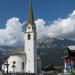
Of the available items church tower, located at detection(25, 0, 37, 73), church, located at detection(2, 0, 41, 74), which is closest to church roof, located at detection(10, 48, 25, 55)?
church, located at detection(2, 0, 41, 74)

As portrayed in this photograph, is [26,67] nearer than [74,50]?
No

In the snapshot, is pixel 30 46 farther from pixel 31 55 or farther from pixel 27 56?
pixel 27 56

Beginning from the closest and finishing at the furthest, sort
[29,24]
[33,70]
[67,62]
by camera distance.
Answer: [67,62]
[33,70]
[29,24]

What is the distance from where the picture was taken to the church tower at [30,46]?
5418 inches

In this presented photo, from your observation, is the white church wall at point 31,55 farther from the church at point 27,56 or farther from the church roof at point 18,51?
the church roof at point 18,51

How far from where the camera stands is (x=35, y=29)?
146m

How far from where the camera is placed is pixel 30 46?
5566 inches

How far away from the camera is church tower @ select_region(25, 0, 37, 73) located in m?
138

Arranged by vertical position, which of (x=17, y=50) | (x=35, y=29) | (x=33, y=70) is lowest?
(x=33, y=70)

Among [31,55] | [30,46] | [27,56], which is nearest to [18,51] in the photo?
[27,56]

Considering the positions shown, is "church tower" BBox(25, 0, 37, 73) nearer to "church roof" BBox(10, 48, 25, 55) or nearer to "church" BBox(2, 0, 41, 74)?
"church" BBox(2, 0, 41, 74)

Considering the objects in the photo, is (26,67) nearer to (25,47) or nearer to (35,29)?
(25,47)

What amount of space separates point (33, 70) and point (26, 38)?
15287 millimetres

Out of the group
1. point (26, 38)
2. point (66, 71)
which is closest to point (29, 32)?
point (26, 38)
